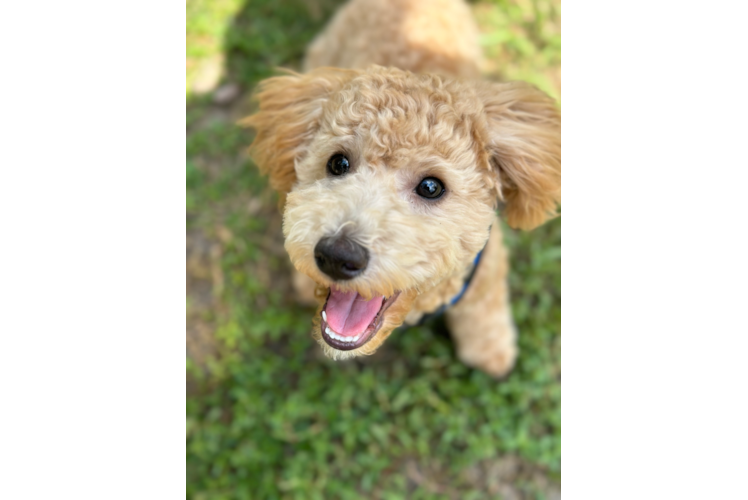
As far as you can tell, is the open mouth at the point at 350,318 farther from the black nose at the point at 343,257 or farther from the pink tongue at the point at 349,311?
the black nose at the point at 343,257

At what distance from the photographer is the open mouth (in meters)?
2.06

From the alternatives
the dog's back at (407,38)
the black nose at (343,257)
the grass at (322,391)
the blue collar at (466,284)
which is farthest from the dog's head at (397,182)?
the grass at (322,391)

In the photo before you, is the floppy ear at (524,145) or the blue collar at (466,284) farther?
the blue collar at (466,284)

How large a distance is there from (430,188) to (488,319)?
1.26m

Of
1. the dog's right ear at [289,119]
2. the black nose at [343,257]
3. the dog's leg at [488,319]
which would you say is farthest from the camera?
the dog's leg at [488,319]

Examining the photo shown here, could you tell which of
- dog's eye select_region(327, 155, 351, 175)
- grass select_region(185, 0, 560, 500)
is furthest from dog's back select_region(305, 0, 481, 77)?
grass select_region(185, 0, 560, 500)

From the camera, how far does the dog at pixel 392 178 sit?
1.89 metres

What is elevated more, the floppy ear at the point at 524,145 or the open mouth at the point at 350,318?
the floppy ear at the point at 524,145

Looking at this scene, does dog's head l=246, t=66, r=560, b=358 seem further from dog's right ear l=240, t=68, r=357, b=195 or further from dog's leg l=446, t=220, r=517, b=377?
dog's leg l=446, t=220, r=517, b=377

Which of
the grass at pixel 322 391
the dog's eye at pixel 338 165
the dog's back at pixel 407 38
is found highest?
the dog's back at pixel 407 38

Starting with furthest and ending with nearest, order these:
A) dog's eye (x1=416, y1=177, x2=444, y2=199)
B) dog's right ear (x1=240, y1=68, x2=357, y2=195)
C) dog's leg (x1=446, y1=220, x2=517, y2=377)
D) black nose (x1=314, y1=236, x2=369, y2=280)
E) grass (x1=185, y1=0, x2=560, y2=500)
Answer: grass (x1=185, y1=0, x2=560, y2=500) < dog's leg (x1=446, y1=220, x2=517, y2=377) < dog's right ear (x1=240, y1=68, x2=357, y2=195) < dog's eye (x1=416, y1=177, x2=444, y2=199) < black nose (x1=314, y1=236, x2=369, y2=280)

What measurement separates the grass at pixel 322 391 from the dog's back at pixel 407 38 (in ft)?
3.95

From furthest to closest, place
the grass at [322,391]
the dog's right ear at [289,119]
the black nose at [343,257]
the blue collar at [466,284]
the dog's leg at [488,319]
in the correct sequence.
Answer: the grass at [322,391] → the dog's leg at [488,319] → the blue collar at [466,284] → the dog's right ear at [289,119] → the black nose at [343,257]

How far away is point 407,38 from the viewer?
2785 millimetres
